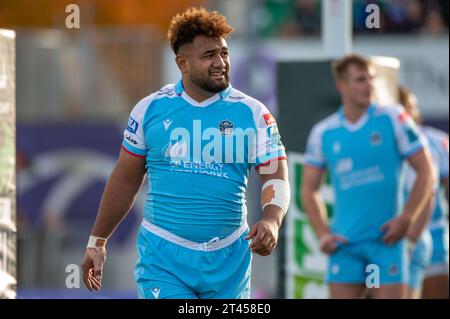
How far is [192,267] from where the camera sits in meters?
7.39

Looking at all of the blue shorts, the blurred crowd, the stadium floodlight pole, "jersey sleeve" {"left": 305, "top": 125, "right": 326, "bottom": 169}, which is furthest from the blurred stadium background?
the blue shorts

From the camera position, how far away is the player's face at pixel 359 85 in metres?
11.2

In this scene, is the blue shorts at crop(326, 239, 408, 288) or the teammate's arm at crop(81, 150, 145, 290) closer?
the teammate's arm at crop(81, 150, 145, 290)

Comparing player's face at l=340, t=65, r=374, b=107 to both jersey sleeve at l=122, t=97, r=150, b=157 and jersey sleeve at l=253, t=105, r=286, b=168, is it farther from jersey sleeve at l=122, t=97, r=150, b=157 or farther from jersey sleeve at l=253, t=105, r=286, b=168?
jersey sleeve at l=122, t=97, r=150, b=157

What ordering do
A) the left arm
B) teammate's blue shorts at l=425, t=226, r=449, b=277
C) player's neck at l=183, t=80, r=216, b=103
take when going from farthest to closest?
teammate's blue shorts at l=425, t=226, r=449, b=277 < player's neck at l=183, t=80, r=216, b=103 < the left arm

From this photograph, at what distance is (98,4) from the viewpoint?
27.8m

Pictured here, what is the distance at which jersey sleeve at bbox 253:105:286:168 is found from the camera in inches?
291

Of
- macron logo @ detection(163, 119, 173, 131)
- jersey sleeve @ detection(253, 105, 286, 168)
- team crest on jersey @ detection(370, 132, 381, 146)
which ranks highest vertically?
macron logo @ detection(163, 119, 173, 131)

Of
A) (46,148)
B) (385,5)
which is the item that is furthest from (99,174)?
(385,5)

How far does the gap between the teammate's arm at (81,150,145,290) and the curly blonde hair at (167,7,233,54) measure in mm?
788

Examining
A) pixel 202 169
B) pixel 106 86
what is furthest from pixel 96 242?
pixel 106 86

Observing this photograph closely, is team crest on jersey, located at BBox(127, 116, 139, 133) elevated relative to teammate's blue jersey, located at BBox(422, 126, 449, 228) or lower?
elevated
